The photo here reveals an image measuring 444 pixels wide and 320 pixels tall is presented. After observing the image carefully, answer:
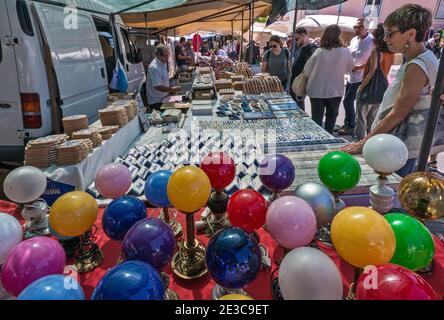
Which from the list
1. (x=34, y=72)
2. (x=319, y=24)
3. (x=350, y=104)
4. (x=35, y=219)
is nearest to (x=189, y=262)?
(x=35, y=219)

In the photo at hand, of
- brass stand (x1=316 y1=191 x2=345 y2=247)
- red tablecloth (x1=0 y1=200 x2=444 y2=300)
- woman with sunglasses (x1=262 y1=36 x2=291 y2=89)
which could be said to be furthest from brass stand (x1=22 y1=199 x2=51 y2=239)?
woman with sunglasses (x1=262 y1=36 x2=291 y2=89)

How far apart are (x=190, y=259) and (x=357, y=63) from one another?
16.2 ft

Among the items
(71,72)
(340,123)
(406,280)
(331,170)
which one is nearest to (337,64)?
(340,123)

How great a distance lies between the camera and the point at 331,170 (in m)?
1.31

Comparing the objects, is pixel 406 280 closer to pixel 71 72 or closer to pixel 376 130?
pixel 376 130

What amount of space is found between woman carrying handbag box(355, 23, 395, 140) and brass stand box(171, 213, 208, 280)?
10.1 ft

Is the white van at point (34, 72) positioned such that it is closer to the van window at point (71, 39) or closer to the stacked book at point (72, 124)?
the van window at point (71, 39)

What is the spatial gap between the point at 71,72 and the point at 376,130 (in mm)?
3222

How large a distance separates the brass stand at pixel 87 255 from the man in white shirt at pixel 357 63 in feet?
15.4

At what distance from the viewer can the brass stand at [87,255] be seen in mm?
1266

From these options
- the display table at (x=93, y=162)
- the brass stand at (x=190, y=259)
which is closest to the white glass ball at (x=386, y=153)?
the brass stand at (x=190, y=259)

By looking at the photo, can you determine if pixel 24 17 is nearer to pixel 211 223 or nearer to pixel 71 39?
pixel 71 39

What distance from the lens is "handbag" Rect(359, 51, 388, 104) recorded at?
355 cm

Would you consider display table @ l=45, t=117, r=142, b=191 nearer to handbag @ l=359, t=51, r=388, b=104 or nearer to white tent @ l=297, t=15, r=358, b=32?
handbag @ l=359, t=51, r=388, b=104
